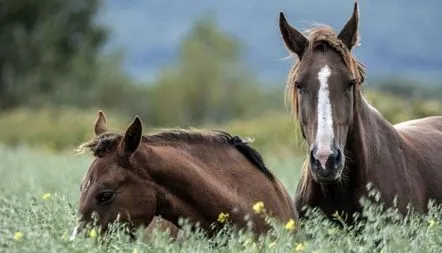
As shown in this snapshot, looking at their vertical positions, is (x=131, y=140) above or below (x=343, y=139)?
above

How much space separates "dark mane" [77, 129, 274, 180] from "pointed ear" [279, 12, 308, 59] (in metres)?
0.94

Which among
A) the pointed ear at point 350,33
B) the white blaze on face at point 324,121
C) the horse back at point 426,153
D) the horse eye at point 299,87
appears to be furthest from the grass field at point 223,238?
the pointed ear at point 350,33

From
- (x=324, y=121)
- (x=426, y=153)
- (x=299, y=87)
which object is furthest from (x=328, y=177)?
(x=426, y=153)

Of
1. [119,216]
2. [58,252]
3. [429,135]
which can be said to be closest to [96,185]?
[119,216]

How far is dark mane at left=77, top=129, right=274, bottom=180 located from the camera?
7.81 meters

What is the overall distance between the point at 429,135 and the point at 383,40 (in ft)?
532

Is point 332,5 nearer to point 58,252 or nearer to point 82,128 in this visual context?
point 82,128

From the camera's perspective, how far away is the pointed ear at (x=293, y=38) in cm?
913

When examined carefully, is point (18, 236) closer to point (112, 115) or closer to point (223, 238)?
point (223, 238)

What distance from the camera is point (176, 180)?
7.95m

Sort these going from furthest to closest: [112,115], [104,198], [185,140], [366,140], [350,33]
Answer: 1. [112,115]
2. [366,140]
3. [350,33]
4. [185,140]
5. [104,198]

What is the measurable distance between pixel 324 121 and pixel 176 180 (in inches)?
48.3

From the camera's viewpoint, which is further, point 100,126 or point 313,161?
point 100,126

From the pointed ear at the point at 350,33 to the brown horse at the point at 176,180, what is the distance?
3.93ft
